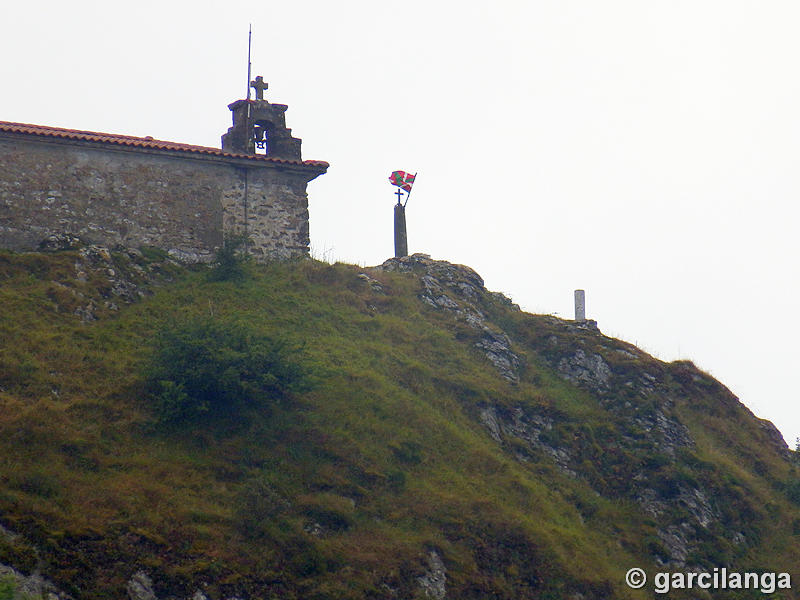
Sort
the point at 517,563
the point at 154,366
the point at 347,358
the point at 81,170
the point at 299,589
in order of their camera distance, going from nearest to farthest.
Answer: the point at 299,589 → the point at 517,563 → the point at 154,366 → the point at 347,358 → the point at 81,170

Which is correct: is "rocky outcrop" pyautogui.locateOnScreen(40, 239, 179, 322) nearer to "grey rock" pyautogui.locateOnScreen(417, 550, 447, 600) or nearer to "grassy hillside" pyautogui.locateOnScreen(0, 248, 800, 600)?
"grassy hillside" pyautogui.locateOnScreen(0, 248, 800, 600)

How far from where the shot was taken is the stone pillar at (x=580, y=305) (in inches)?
1455

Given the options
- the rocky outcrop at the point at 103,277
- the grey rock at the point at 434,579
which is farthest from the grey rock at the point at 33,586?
the rocky outcrop at the point at 103,277

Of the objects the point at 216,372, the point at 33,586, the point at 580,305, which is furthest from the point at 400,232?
the point at 33,586

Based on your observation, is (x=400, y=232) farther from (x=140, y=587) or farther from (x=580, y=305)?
(x=140, y=587)

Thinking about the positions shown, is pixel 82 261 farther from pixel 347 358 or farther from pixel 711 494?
pixel 711 494

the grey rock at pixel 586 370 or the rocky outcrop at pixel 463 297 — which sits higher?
the rocky outcrop at pixel 463 297

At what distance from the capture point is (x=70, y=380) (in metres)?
23.6

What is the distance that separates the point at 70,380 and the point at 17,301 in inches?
157

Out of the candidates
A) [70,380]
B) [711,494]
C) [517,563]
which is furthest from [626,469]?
[70,380]
